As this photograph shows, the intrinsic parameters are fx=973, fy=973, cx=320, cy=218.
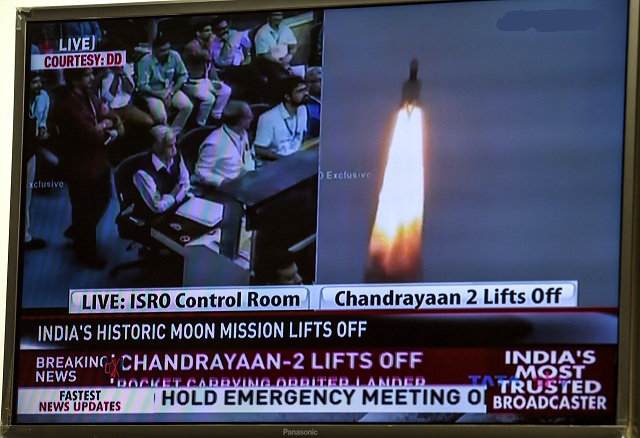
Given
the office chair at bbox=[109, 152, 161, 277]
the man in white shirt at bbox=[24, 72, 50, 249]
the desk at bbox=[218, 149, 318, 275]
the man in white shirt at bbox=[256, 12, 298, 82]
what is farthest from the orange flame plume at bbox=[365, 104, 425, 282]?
the man in white shirt at bbox=[24, 72, 50, 249]

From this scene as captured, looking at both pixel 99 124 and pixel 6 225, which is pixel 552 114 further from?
pixel 6 225

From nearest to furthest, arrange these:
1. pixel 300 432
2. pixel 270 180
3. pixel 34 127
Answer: pixel 300 432, pixel 270 180, pixel 34 127

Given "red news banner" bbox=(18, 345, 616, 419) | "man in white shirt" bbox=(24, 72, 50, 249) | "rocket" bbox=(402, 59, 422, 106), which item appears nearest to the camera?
"red news banner" bbox=(18, 345, 616, 419)

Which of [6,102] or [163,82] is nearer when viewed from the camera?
[163,82]

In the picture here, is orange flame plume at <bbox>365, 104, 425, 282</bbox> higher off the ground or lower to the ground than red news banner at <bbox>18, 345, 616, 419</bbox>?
higher

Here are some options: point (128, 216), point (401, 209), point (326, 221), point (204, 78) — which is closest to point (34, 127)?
point (128, 216)

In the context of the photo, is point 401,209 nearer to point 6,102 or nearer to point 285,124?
point 285,124

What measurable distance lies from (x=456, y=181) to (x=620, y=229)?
373 millimetres

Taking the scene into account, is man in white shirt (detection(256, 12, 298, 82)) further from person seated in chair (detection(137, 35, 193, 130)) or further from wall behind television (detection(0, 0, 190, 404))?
wall behind television (detection(0, 0, 190, 404))

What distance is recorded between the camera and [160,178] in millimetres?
2336

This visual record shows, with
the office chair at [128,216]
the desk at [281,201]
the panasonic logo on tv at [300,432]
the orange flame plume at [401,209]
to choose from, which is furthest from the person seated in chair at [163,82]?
the panasonic logo on tv at [300,432]

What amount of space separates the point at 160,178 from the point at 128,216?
12 cm

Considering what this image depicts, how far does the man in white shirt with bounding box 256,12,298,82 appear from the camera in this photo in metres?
Result: 2.32

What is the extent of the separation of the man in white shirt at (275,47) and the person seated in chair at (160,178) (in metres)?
0.28
